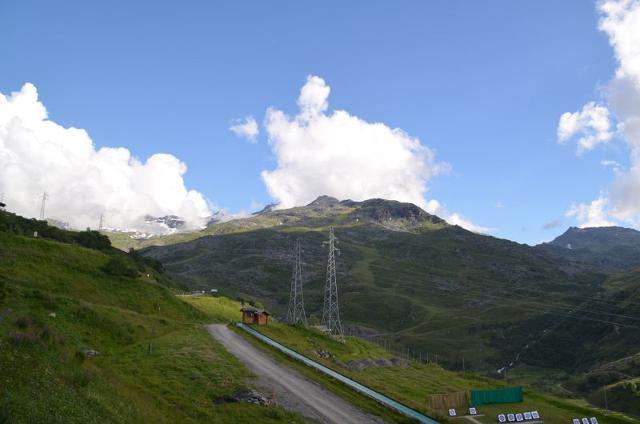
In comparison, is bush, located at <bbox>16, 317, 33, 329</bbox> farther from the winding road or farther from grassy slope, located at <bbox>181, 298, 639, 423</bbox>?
grassy slope, located at <bbox>181, 298, 639, 423</bbox>

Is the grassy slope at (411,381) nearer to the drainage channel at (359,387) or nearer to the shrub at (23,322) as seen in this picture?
the drainage channel at (359,387)

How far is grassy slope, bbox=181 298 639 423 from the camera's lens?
59.5 m

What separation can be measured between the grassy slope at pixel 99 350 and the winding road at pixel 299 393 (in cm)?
224

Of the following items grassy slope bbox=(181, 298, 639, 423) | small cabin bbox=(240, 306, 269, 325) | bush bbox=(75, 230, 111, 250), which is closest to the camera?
grassy slope bbox=(181, 298, 639, 423)

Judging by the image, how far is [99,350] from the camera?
48.4 meters

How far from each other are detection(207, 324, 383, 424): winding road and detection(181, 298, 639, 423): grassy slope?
2.45 m

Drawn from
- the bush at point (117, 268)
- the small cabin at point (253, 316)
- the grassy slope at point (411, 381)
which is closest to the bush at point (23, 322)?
the grassy slope at point (411, 381)

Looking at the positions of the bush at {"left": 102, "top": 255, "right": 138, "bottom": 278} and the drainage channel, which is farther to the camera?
the bush at {"left": 102, "top": 255, "right": 138, "bottom": 278}

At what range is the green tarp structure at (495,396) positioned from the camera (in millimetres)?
62719

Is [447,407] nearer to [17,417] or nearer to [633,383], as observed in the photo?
[17,417]


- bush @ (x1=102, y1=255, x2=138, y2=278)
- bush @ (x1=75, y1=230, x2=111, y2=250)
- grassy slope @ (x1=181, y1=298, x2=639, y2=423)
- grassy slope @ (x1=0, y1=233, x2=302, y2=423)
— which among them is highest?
bush @ (x1=75, y1=230, x2=111, y2=250)

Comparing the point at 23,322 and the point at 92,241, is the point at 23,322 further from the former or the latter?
the point at 92,241

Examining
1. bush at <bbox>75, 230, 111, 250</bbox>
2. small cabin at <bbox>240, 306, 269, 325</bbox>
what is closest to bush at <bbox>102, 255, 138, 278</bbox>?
small cabin at <bbox>240, 306, 269, 325</bbox>

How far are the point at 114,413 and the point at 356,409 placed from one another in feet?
74.8
